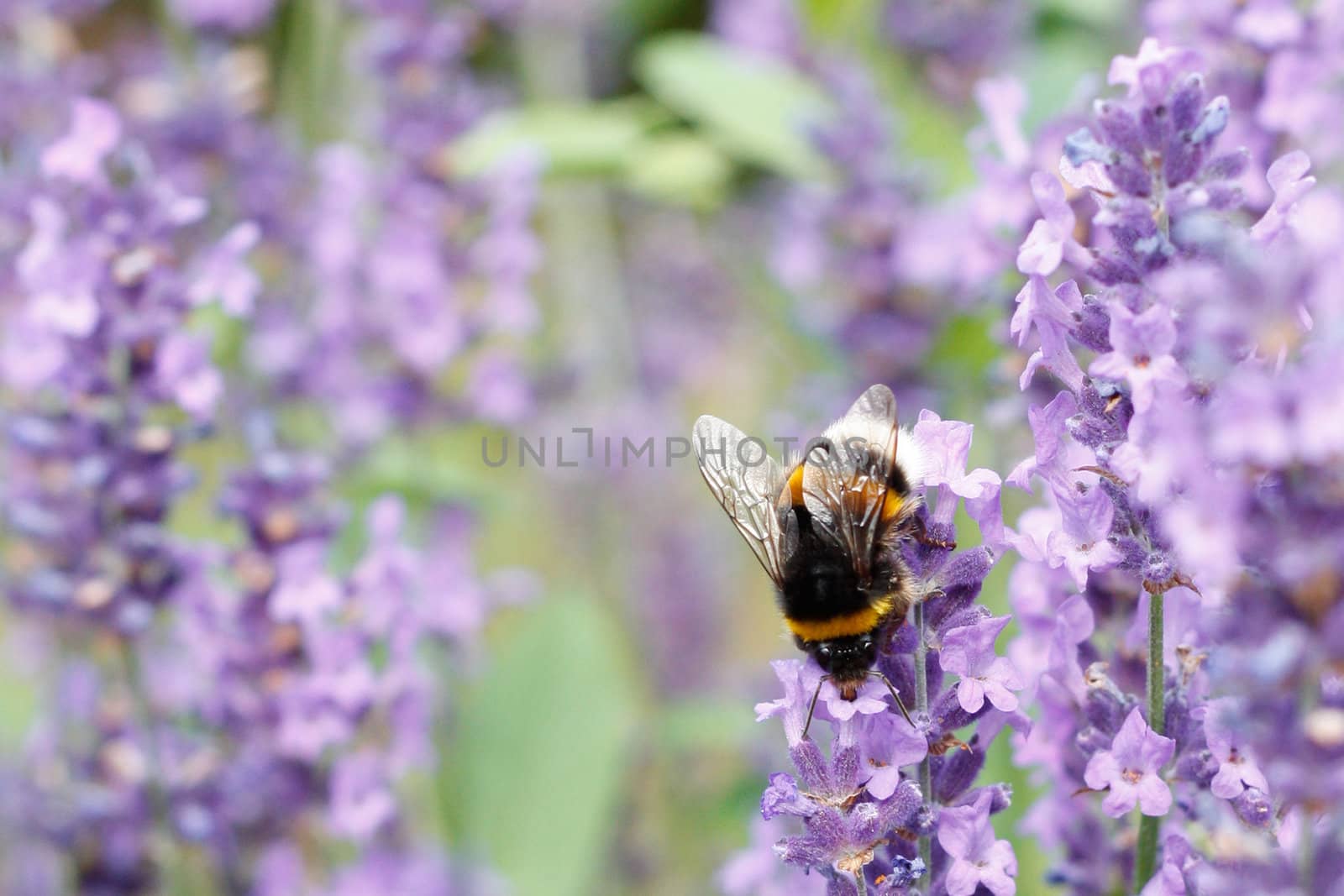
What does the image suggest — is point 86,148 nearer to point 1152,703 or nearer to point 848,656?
point 848,656

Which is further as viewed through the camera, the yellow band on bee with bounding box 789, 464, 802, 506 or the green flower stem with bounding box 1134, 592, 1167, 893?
the yellow band on bee with bounding box 789, 464, 802, 506

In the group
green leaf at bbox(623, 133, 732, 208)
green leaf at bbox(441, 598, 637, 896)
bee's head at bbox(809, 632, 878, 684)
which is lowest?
green leaf at bbox(441, 598, 637, 896)

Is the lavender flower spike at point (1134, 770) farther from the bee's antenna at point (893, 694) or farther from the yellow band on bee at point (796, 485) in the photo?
the yellow band on bee at point (796, 485)

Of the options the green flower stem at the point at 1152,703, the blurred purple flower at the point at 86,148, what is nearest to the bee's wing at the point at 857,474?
the green flower stem at the point at 1152,703

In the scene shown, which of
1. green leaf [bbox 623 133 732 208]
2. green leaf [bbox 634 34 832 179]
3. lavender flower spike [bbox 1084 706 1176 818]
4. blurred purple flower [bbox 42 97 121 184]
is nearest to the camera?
lavender flower spike [bbox 1084 706 1176 818]

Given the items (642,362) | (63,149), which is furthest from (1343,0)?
(642,362)

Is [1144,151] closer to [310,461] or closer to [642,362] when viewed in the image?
[310,461]

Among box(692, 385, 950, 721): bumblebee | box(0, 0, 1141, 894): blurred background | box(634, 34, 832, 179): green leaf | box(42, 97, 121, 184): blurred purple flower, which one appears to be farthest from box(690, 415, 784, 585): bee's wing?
box(634, 34, 832, 179): green leaf

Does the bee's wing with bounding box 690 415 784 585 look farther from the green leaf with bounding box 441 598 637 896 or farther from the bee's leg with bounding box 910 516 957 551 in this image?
the green leaf with bounding box 441 598 637 896
